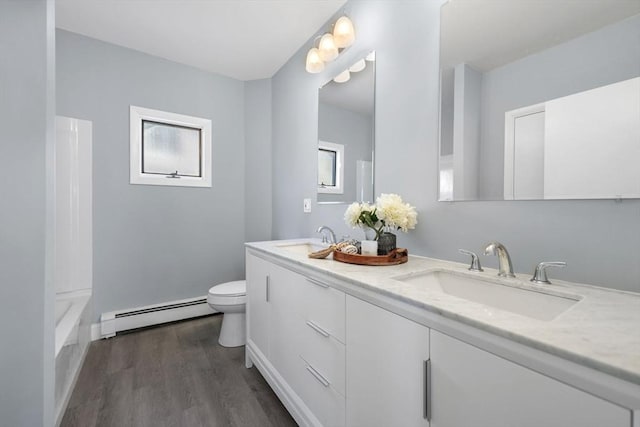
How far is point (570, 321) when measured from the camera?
0.57 m

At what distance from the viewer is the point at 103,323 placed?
2.25m

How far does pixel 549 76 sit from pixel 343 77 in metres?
1.22

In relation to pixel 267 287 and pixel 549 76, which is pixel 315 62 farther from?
pixel 267 287

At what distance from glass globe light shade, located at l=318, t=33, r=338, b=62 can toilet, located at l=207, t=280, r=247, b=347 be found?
1.81 metres

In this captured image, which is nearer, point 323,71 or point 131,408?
point 131,408

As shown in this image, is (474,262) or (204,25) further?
(204,25)

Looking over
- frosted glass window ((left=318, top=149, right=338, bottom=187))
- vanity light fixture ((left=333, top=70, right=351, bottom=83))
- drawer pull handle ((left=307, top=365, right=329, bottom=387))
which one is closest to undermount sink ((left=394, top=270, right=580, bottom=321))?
drawer pull handle ((left=307, top=365, right=329, bottom=387))

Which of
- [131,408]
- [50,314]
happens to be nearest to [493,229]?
[50,314]

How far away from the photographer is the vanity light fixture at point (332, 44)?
1.74 m

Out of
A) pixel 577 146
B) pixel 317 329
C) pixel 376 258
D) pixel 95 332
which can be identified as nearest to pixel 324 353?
pixel 317 329

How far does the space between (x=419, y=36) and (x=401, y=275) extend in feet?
3.88

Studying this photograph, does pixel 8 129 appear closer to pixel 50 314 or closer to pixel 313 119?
pixel 50 314

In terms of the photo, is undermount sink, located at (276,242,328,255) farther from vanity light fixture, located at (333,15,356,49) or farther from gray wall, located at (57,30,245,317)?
vanity light fixture, located at (333,15,356,49)

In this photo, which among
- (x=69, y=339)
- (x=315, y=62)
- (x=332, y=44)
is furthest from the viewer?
(x=315, y=62)
